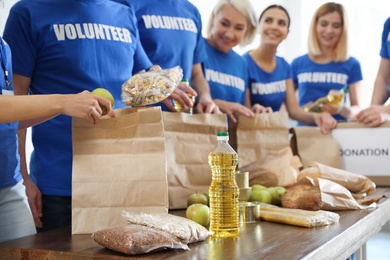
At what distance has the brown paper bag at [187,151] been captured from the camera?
160 cm

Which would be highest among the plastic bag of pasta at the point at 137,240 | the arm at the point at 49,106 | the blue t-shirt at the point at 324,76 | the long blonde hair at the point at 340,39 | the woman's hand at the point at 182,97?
the long blonde hair at the point at 340,39

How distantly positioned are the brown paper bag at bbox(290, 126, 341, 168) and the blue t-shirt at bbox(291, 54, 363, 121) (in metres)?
0.86

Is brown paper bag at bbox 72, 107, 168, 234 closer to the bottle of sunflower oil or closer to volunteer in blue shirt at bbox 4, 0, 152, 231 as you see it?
the bottle of sunflower oil

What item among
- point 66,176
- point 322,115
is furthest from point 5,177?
point 322,115

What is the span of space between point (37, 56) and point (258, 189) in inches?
29.4

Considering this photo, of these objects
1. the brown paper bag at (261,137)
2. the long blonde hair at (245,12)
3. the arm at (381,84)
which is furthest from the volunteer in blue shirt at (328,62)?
the brown paper bag at (261,137)

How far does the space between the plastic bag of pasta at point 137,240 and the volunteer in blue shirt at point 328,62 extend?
2.16 meters

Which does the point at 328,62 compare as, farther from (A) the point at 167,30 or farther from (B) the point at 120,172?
(B) the point at 120,172

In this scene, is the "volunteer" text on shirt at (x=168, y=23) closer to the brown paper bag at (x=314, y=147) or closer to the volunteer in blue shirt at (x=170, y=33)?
Answer: the volunteer in blue shirt at (x=170, y=33)

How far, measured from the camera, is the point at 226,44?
8.14 feet

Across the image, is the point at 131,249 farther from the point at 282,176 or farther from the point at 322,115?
the point at 322,115

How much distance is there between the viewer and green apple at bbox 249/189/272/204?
1.60 m

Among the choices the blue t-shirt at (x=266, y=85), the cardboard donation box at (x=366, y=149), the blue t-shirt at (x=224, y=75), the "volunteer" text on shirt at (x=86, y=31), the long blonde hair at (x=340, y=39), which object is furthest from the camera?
the long blonde hair at (x=340, y=39)

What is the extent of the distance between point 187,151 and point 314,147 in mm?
841
